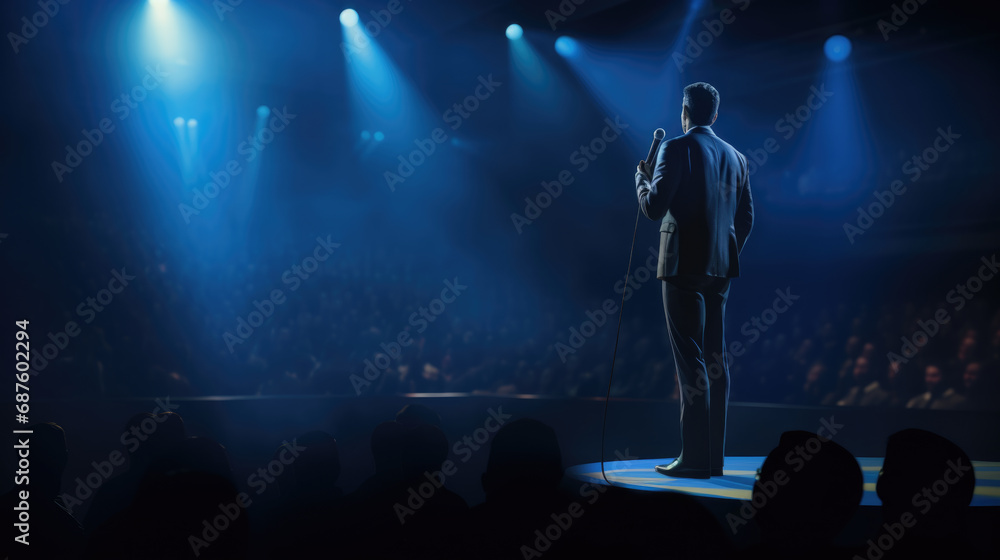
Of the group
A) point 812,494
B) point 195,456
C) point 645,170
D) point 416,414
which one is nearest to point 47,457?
point 195,456

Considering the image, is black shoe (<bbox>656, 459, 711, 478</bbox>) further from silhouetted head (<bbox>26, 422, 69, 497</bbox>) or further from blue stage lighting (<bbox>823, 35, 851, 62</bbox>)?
blue stage lighting (<bbox>823, 35, 851, 62</bbox>)

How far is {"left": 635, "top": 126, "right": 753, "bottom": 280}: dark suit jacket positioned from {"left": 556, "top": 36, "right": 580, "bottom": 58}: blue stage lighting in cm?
563

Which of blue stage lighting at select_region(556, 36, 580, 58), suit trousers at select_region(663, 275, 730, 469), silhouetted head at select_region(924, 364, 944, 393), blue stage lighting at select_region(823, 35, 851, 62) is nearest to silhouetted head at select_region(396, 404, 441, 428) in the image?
suit trousers at select_region(663, 275, 730, 469)

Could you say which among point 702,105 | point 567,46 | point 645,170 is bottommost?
point 645,170

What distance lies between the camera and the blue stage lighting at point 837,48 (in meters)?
7.39

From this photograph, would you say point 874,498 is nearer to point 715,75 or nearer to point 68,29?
point 715,75

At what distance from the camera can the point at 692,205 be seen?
3.42 metres

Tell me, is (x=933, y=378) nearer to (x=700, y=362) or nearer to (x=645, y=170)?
(x=700, y=362)

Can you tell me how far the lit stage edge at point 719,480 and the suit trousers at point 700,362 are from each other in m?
0.16

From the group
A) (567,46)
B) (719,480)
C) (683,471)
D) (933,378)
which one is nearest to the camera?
(719,480)

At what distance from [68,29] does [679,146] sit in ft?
23.2

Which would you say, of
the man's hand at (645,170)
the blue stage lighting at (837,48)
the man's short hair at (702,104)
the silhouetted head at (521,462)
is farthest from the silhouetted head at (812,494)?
the blue stage lighting at (837,48)

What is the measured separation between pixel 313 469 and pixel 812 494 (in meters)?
1.34

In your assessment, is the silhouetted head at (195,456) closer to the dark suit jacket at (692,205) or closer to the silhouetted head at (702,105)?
the dark suit jacket at (692,205)
